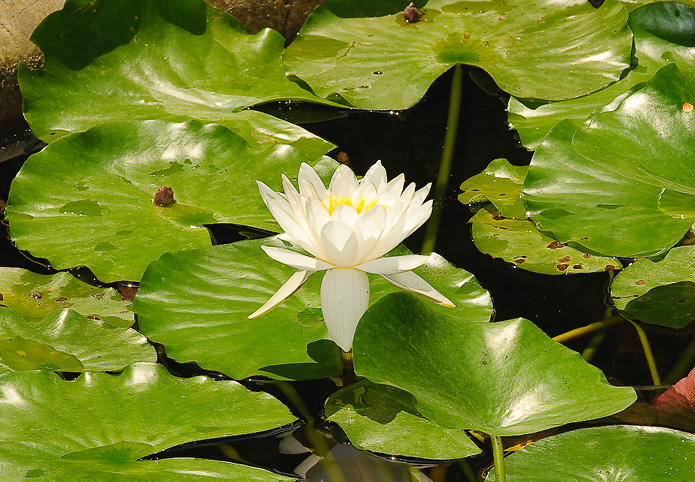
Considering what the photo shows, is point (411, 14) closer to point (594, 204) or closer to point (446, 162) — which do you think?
point (446, 162)

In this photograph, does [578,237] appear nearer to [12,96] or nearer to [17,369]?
[17,369]

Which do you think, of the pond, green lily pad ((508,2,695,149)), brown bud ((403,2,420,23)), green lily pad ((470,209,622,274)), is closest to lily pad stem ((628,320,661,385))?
the pond

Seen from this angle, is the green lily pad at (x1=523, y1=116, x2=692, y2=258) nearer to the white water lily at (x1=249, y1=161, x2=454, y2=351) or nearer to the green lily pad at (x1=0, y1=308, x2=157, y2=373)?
the white water lily at (x1=249, y1=161, x2=454, y2=351)

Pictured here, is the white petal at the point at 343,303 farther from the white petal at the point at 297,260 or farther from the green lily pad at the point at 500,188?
the green lily pad at the point at 500,188

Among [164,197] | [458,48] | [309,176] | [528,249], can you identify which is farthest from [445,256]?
[458,48]

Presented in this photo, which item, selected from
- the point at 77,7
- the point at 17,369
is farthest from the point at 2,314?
the point at 77,7
